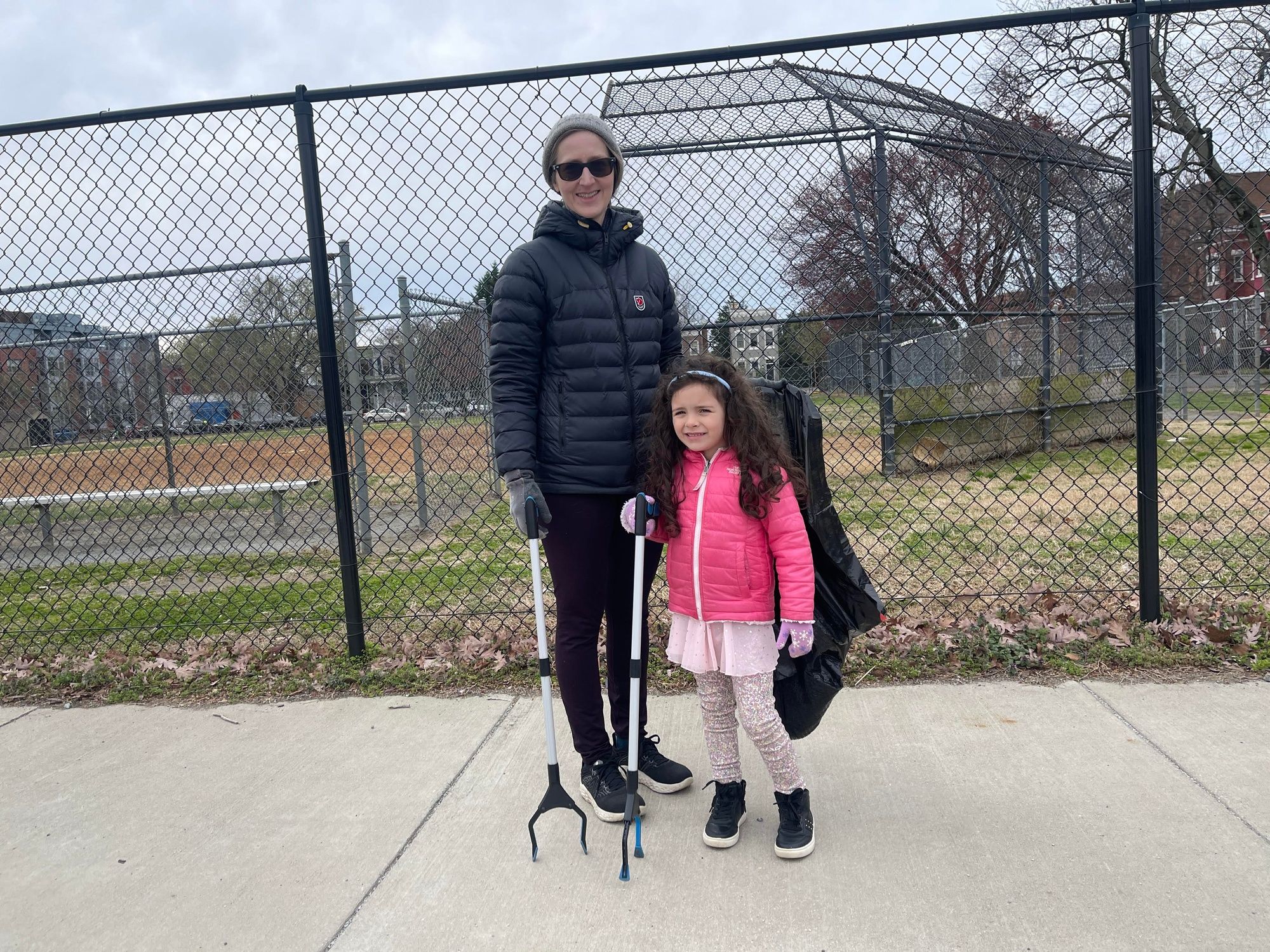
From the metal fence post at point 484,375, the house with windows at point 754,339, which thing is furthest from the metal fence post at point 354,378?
the house with windows at point 754,339

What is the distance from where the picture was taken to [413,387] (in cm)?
678

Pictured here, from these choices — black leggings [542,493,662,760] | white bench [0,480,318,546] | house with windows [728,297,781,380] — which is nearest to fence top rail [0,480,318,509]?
white bench [0,480,318,546]

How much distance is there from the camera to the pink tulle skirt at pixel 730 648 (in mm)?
2445

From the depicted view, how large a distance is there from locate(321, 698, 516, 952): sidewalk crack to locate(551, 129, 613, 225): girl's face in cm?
183

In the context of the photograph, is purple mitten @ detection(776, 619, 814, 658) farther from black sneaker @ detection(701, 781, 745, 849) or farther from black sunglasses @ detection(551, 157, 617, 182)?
black sunglasses @ detection(551, 157, 617, 182)

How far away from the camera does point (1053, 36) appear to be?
14.7ft

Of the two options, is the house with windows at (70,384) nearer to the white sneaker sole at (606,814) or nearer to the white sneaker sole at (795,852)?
the white sneaker sole at (606,814)

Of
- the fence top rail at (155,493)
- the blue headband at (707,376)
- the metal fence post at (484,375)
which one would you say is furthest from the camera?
the metal fence post at (484,375)

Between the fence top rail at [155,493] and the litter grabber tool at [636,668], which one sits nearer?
the litter grabber tool at [636,668]

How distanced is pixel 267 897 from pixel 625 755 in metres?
1.08

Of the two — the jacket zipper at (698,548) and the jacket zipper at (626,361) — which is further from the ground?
the jacket zipper at (626,361)

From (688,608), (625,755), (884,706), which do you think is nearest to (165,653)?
(625,755)

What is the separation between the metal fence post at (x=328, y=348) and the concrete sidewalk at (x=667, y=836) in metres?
0.65

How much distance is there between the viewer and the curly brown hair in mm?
2398
